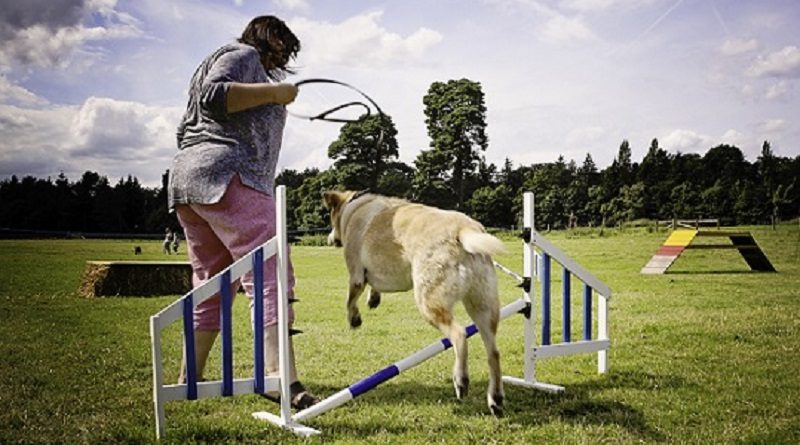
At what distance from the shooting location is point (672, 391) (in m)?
3.72

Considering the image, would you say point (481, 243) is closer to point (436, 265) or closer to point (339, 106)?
point (436, 265)

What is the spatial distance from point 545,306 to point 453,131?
36.4 ft

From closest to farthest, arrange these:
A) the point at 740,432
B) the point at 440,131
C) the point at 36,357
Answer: the point at 740,432 → the point at 36,357 → the point at 440,131

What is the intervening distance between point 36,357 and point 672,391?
14.2ft

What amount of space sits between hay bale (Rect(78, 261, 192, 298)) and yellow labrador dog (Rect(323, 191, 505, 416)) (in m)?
6.50

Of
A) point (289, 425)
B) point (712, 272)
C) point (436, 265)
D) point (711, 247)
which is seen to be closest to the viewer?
point (289, 425)

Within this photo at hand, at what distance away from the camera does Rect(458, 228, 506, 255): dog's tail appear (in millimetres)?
2748

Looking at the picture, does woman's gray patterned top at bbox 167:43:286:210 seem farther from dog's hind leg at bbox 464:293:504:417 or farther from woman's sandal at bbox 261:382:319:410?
dog's hind leg at bbox 464:293:504:417

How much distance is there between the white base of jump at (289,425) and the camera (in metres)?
2.77

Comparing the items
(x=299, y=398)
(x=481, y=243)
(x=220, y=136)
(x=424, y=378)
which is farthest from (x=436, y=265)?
(x=424, y=378)

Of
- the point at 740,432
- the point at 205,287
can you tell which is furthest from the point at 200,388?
the point at 740,432

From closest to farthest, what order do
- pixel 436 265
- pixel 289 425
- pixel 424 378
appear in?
1. pixel 289 425
2. pixel 436 265
3. pixel 424 378

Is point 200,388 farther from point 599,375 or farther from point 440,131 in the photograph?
point 440,131

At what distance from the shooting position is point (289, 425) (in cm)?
285
